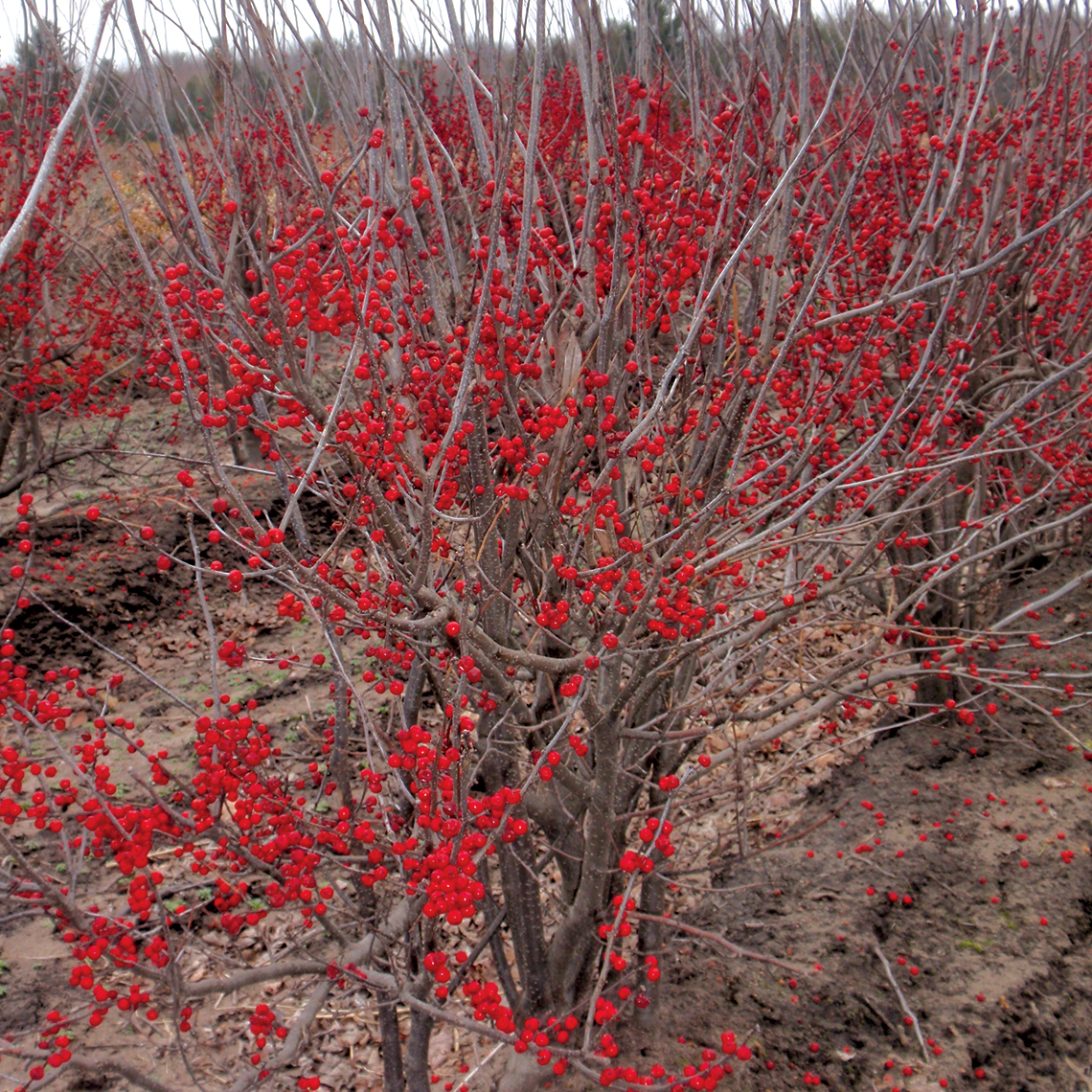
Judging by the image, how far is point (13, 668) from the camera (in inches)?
94.4

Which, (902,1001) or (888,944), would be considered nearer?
(902,1001)

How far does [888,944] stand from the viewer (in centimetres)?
377

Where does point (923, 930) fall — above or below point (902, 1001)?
below

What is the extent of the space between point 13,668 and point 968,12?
4.00 metres

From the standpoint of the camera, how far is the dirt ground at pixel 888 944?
130 inches

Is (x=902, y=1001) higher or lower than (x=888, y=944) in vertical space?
higher

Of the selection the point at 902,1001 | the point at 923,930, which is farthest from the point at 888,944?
the point at 902,1001

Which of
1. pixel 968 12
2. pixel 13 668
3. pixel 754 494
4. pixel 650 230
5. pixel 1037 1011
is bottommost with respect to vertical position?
pixel 1037 1011

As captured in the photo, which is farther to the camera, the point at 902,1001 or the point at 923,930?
the point at 923,930

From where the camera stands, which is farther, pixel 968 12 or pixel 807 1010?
pixel 807 1010

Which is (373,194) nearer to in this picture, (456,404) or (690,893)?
(456,404)

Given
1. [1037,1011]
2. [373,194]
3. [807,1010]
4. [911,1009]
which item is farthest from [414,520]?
[1037,1011]

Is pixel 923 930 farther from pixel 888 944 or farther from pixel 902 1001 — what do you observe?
pixel 902 1001

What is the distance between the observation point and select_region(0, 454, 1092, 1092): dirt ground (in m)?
3.29
